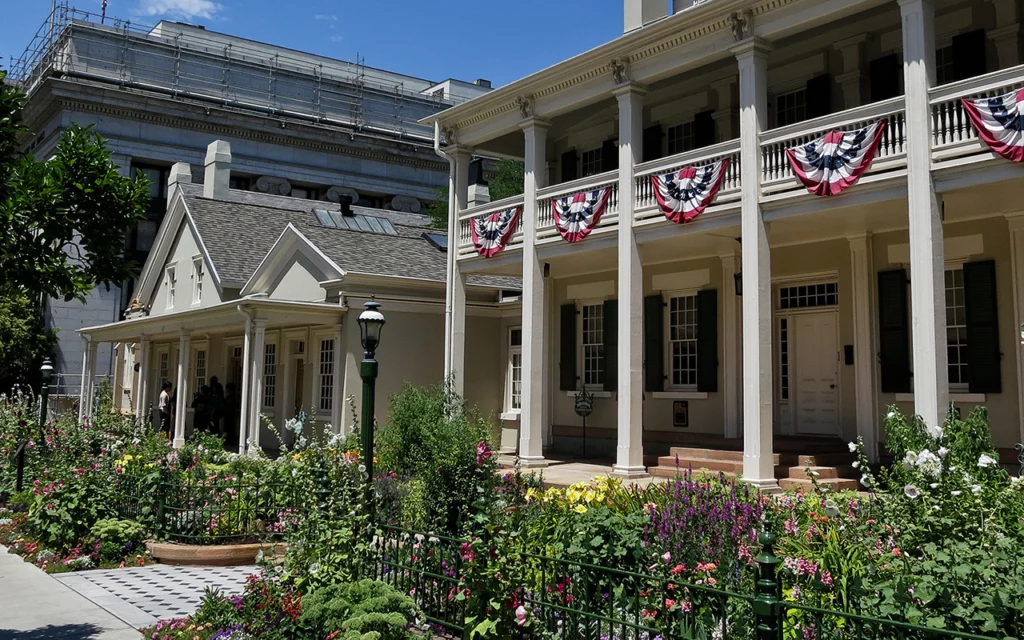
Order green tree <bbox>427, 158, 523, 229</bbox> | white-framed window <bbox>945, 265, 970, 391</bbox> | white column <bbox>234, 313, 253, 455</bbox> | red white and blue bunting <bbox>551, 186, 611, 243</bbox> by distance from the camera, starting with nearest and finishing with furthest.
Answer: white-framed window <bbox>945, 265, 970, 391</bbox> → red white and blue bunting <bbox>551, 186, 611, 243</bbox> → white column <bbox>234, 313, 253, 455</bbox> → green tree <bbox>427, 158, 523, 229</bbox>

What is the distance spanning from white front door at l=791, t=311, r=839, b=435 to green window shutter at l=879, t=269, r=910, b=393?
4.08ft

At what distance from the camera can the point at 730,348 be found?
16438 mm

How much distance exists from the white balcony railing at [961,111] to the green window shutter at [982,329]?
2.49 metres

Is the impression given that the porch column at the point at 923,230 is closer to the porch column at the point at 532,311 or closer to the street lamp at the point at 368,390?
the street lamp at the point at 368,390

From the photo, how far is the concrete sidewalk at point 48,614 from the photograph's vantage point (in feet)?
23.6

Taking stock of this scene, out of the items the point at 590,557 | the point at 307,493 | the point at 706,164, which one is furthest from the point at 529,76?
the point at 590,557

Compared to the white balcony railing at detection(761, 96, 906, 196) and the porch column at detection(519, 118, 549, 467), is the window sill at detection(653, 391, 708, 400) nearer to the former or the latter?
the porch column at detection(519, 118, 549, 467)

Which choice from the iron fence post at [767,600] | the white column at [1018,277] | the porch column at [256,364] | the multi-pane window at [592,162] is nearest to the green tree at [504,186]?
the multi-pane window at [592,162]

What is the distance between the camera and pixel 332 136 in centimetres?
4956

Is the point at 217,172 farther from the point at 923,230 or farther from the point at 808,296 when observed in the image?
the point at 923,230

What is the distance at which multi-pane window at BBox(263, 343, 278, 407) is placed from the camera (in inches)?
964

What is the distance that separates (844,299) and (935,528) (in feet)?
32.4

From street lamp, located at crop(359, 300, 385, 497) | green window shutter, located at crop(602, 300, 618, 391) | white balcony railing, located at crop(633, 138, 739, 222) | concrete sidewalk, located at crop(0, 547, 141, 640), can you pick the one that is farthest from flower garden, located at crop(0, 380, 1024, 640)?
green window shutter, located at crop(602, 300, 618, 391)

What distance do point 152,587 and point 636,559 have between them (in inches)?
224
